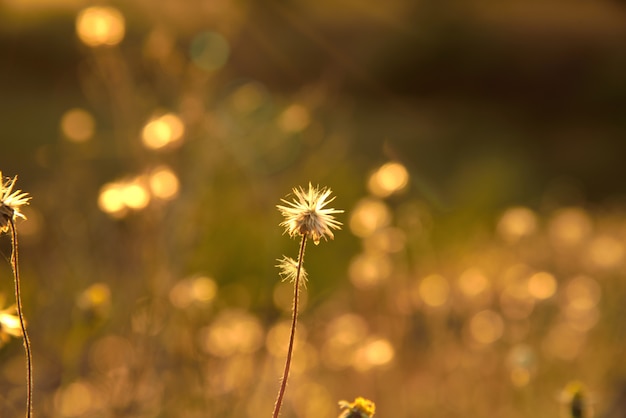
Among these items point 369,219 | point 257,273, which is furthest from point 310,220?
point 257,273

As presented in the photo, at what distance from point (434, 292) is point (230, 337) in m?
0.73

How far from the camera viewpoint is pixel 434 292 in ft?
9.43

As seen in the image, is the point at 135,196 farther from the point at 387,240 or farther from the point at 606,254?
the point at 606,254

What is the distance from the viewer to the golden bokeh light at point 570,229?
146 inches

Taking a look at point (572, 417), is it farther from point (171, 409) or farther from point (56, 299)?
point (56, 299)

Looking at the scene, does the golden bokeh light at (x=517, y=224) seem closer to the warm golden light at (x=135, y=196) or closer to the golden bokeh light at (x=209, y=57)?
the golden bokeh light at (x=209, y=57)

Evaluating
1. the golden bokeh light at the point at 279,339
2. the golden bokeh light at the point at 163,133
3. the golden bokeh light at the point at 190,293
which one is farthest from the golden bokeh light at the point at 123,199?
the golden bokeh light at the point at 279,339

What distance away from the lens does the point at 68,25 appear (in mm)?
11227

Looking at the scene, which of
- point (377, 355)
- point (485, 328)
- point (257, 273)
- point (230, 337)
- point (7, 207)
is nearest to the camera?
point (7, 207)

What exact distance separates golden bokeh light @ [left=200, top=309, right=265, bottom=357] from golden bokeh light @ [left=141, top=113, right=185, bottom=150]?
60cm

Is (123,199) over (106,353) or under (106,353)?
under

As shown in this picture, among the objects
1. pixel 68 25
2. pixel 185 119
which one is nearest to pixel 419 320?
pixel 185 119

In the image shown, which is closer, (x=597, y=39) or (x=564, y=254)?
(x=564, y=254)

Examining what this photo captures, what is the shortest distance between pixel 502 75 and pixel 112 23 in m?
12.5
